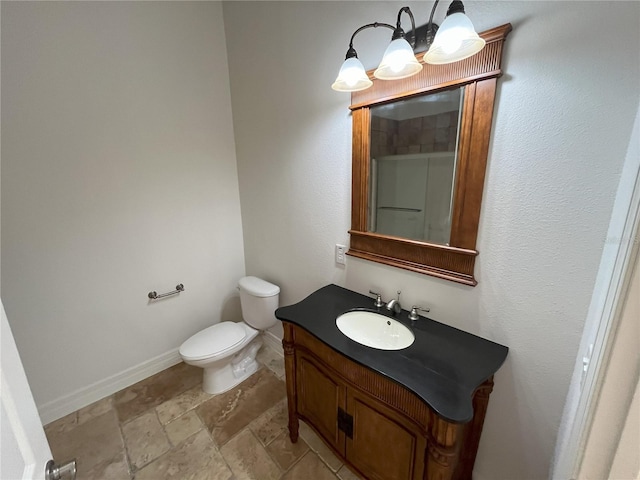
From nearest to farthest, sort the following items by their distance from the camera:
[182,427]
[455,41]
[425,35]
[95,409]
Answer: [455,41]
[425,35]
[182,427]
[95,409]

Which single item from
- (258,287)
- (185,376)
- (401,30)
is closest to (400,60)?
(401,30)

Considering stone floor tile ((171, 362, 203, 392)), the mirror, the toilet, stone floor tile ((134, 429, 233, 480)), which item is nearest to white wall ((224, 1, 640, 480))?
the mirror

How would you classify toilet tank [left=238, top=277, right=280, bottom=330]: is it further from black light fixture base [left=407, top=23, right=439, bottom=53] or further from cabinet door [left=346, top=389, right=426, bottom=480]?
black light fixture base [left=407, top=23, right=439, bottom=53]

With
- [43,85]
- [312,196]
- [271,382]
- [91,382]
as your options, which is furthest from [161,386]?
[43,85]

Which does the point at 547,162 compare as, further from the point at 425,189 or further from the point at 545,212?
the point at 425,189

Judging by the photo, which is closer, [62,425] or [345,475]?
[345,475]

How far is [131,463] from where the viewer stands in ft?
4.71

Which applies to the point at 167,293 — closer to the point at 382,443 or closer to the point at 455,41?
the point at 382,443

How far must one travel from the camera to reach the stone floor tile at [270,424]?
1.57 meters

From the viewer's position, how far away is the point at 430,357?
1.04m

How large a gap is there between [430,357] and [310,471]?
3.07 ft

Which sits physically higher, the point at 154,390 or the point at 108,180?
the point at 108,180

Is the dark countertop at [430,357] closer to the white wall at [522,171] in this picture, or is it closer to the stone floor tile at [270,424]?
the white wall at [522,171]

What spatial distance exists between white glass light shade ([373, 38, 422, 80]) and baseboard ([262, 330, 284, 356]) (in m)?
1.94
